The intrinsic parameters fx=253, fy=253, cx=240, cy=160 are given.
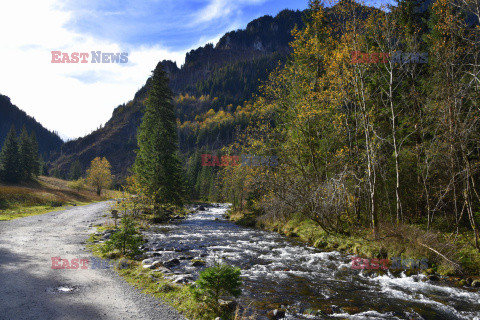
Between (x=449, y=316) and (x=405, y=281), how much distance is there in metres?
2.99

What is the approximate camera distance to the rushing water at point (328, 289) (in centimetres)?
827

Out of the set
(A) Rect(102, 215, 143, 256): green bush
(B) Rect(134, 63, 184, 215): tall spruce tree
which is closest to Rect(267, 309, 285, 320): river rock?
(A) Rect(102, 215, 143, 256): green bush

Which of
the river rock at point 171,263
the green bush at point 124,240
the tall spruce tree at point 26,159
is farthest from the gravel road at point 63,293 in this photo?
the tall spruce tree at point 26,159

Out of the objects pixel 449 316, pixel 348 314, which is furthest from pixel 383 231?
pixel 348 314

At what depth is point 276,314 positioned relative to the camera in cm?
775

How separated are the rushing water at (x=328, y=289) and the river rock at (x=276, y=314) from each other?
0.62 feet

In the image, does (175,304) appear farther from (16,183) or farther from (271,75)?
(16,183)

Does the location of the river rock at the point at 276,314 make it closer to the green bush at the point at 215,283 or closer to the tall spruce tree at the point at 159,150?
the green bush at the point at 215,283

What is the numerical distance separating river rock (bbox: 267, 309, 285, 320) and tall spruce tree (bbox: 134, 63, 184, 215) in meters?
23.1

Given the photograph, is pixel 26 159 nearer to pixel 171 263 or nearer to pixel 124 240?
pixel 124 240

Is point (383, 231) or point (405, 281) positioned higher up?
point (383, 231)

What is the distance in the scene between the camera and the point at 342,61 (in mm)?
15641

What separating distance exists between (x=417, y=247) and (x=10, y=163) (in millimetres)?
81658

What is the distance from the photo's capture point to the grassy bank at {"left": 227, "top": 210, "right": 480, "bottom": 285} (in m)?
11.5
